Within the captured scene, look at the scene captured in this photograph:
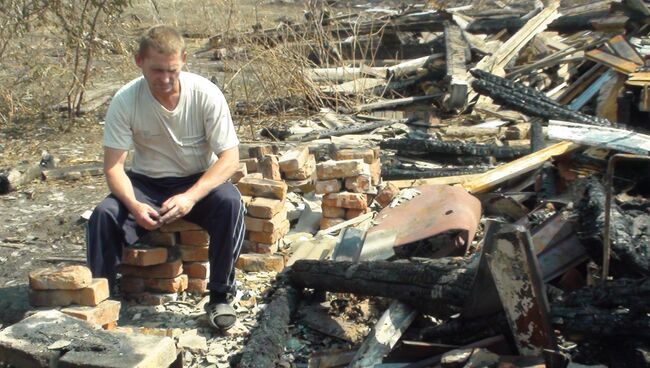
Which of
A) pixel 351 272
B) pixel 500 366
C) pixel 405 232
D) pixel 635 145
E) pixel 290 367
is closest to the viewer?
pixel 500 366

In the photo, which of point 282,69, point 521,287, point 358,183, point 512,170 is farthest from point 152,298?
point 282,69

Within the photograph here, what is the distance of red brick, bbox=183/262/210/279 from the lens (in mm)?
5574

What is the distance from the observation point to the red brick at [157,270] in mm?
5418

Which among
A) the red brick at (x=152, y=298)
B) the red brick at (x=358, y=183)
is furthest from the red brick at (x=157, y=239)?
the red brick at (x=358, y=183)

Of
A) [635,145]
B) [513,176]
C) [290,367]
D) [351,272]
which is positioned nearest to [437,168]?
[513,176]

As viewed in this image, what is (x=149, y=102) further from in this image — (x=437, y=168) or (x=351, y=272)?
(x=437, y=168)

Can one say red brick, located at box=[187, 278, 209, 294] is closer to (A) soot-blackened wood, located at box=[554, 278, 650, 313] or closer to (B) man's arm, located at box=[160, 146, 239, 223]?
(B) man's arm, located at box=[160, 146, 239, 223]

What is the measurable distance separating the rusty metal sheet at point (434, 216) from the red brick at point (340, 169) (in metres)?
0.45

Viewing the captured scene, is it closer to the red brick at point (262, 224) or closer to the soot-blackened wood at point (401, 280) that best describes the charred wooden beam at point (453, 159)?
the red brick at point (262, 224)

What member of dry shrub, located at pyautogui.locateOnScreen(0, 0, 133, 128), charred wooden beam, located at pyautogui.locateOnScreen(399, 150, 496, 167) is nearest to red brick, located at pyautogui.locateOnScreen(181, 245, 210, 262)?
charred wooden beam, located at pyautogui.locateOnScreen(399, 150, 496, 167)

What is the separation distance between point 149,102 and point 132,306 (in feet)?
4.27

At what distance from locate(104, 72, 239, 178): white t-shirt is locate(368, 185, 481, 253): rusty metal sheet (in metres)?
1.27

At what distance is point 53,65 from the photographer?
34.2 feet

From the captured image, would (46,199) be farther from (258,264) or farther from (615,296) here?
(615,296)
